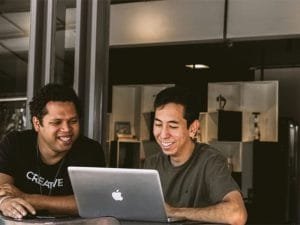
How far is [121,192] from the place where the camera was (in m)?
2.10

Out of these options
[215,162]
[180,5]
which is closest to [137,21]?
[180,5]

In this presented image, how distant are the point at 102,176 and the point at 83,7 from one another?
209 cm

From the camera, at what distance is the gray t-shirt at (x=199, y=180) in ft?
8.07

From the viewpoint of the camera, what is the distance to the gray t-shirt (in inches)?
96.9

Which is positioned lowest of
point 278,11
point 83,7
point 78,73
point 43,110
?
point 43,110

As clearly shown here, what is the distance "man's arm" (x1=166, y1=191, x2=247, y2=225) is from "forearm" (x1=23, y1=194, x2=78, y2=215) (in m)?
0.54

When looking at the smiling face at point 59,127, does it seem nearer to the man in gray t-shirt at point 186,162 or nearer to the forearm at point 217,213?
the man in gray t-shirt at point 186,162

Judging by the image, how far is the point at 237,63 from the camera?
917 cm

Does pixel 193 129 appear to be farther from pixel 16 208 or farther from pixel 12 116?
pixel 12 116

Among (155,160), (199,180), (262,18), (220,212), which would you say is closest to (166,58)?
(262,18)

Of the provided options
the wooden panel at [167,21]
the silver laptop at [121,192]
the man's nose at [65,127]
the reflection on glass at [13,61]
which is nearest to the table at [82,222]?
the silver laptop at [121,192]

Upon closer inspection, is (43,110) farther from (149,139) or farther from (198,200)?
(149,139)

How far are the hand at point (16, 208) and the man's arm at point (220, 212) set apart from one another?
0.51 meters

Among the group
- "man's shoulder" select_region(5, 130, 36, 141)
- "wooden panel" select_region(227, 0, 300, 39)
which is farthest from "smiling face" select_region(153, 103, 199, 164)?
"wooden panel" select_region(227, 0, 300, 39)
